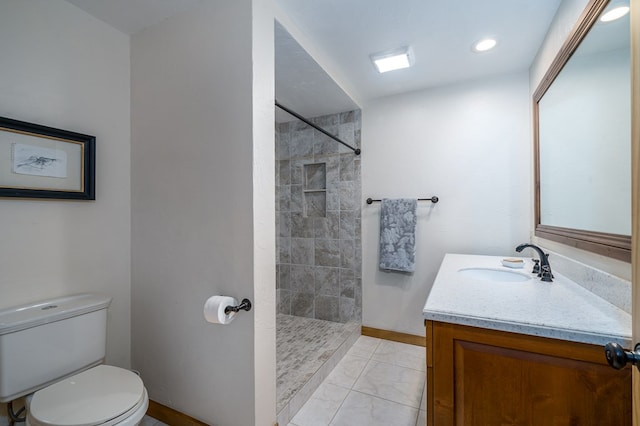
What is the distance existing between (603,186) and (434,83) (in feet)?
Answer: 5.17

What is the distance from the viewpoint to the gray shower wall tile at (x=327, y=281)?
2.76m

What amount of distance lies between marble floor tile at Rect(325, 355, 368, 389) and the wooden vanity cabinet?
1.09m

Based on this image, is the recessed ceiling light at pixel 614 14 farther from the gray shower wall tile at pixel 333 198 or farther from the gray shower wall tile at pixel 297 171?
the gray shower wall tile at pixel 297 171

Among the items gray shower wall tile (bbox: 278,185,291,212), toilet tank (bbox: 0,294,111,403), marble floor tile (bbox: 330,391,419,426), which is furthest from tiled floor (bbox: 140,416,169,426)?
gray shower wall tile (bbox: 278,185,291,212)

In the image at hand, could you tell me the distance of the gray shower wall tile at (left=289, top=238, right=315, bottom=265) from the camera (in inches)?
113

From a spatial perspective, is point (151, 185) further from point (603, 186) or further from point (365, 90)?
point (603, 186)

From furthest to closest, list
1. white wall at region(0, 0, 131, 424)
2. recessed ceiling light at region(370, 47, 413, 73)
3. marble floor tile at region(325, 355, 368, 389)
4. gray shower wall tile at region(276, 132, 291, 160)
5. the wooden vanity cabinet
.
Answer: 1. gray shower wall tile at region(276, 132, 291, 160)
2. marble floor tile at region(325, 355, 368, 389)
3. recessed ceiling light at region(370, 47, 413, 73)
4. white wall at region(0, 0, 131, 424)
5. the wooden vanity cabinet

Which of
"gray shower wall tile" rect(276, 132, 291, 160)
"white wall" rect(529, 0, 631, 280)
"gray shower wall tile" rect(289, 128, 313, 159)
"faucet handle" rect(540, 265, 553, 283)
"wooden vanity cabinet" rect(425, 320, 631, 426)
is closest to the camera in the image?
"wooden vanity cabinet" rect(425, 320, 631, 426)

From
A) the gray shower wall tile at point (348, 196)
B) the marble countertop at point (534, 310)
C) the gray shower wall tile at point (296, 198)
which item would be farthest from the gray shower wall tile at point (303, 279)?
the marble countertop at point (534, 310)

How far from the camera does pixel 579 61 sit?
1269 millimetres

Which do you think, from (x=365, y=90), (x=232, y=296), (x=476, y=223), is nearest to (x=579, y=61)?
(x=476, y=223)

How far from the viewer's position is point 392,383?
193cm

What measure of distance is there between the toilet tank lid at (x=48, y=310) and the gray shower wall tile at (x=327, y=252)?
177 centimetres

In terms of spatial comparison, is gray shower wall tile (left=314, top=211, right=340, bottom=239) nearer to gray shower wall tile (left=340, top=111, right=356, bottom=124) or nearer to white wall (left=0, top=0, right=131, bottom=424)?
gray shower wall tile (left=340, top=111, right=356, bottom=124)
